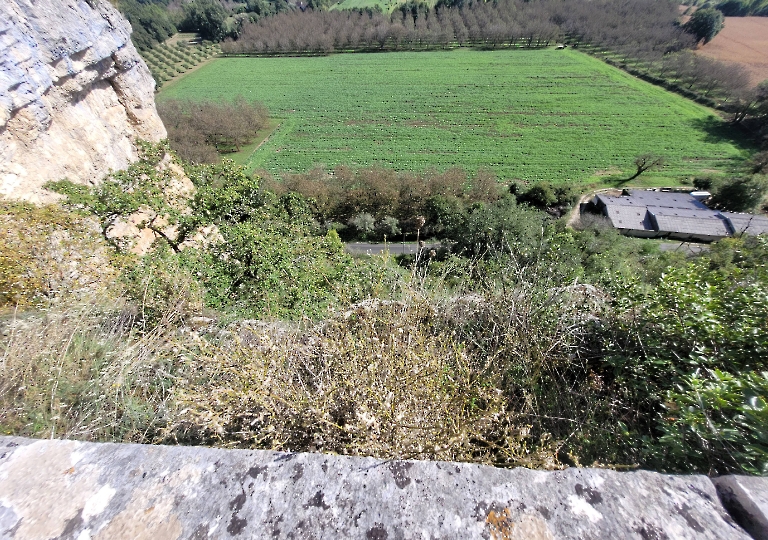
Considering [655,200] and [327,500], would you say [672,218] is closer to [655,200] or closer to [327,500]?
[655,200]

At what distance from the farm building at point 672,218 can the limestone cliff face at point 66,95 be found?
105ft

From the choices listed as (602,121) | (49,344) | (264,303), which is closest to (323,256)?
(264,303)

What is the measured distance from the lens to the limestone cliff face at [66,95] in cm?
893

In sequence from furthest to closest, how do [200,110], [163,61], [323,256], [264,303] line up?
[163,61] → [200,110] → [323,256] → [264,303]

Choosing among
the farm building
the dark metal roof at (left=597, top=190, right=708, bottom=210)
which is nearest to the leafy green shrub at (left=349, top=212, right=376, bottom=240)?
the farm building

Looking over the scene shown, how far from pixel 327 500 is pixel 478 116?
183 ft

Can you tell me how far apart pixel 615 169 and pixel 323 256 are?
4073 cm

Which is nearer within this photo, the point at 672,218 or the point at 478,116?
the point at 672,218

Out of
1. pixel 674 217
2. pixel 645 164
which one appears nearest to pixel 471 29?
pixel 645 164

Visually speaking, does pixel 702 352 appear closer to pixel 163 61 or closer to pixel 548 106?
pixel 548 106

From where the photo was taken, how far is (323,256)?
10.0 metres

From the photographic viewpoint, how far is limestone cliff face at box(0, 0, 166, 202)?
29.3 feet

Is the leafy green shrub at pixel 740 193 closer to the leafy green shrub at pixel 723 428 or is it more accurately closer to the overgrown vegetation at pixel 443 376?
the overgrown vegetation at pixel 443 376

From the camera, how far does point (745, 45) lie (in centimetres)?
7275
